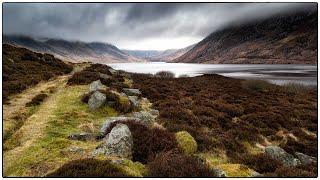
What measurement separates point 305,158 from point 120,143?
364 inches

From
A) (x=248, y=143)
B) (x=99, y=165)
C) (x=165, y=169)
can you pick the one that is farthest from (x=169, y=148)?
(x=248, y=143)

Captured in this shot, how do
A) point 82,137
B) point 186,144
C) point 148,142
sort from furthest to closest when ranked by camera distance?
1. point 186,144
2. point 82,137
3. point 148,142

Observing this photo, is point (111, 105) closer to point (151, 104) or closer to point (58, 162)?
point (151, 104)

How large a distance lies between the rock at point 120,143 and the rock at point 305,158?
837 cm

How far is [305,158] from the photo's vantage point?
1506cm

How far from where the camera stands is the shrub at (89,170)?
8.37m

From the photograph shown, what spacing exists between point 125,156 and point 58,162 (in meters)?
2.13

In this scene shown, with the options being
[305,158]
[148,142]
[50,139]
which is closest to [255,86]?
[305,158]

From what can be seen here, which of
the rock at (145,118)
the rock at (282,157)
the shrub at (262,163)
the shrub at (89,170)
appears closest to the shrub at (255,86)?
the rock at (145,118)

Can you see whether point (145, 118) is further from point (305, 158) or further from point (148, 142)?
point (305, 158)

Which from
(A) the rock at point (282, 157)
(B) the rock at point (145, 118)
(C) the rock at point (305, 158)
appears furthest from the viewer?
(B) the rock at point (145, 118)

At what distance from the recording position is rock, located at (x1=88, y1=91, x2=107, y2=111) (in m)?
19.3

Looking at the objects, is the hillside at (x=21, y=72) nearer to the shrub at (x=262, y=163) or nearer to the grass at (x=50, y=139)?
the grass at (x=50, y=139)

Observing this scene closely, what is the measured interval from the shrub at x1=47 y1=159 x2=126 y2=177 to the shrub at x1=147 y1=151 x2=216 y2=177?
124 centimetres
